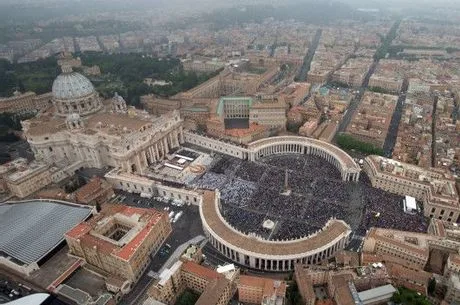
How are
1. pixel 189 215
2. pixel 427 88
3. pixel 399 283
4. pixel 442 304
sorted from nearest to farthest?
1. pixel 442 304
2. pixel 399 283
3. pixel 189 215
4. pixel 427 88

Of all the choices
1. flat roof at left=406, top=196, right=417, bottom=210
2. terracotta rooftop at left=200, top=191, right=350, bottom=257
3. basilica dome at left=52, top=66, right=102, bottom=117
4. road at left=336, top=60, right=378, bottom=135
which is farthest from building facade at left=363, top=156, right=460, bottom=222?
basilica dome at left=52, top=66, right=102, bottom=117

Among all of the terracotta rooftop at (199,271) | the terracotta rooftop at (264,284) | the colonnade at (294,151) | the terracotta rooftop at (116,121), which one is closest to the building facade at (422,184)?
the colonnade at (294,151)

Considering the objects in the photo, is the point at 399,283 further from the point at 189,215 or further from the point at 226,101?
the point at 226,101

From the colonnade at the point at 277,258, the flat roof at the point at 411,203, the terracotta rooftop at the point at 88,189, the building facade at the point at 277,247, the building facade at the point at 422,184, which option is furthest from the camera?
the terracotta rooftop at the point at 88,189

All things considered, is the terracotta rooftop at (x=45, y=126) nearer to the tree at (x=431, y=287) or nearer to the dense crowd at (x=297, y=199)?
the dense crowd at (x=297, y=199)

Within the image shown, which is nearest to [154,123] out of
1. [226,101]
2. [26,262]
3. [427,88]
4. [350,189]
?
[226,101]

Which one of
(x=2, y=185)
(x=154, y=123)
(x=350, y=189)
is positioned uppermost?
(x=154, y=123)

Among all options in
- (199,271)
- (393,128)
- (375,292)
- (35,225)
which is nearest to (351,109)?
(393,128)
